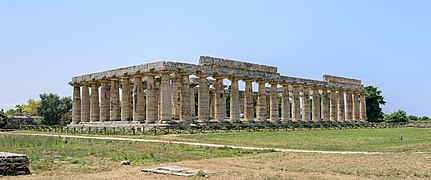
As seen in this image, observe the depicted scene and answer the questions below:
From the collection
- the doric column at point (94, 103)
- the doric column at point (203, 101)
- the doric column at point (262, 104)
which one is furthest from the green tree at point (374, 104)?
the doric column at point (94, 103)

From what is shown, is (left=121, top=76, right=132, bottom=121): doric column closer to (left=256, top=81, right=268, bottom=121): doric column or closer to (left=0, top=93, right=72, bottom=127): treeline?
(left=256, top=81, right=268, bottom=121): doric column

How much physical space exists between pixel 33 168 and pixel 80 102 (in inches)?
1987

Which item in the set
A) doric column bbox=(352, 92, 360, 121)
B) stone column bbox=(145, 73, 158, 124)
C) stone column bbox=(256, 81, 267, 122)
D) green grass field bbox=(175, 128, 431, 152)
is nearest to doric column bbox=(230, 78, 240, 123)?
stone column bbox=(256, 81, 267, 122)

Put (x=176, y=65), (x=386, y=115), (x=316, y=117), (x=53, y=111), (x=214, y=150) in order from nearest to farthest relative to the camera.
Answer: (x=214, y=150) → (x=176, y=65) → (x=316, y=117) → (x=53, y=111) → (x=386, y=115)

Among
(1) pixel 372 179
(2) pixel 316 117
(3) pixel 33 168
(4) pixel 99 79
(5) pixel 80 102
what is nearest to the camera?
(1) pixel 372 179

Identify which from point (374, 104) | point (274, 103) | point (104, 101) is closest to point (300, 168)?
point (104, 101)

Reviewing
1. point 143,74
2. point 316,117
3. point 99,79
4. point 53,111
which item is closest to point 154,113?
point 143,74

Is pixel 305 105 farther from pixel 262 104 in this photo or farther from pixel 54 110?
pixel 54 110

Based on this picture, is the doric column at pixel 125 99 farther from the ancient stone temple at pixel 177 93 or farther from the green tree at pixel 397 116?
the green tree at pixel 397 116

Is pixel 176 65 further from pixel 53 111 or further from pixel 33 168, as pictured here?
pixel 53 111

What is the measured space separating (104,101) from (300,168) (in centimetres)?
4871

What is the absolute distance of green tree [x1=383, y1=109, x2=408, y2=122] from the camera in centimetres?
10162

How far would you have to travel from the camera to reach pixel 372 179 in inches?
618

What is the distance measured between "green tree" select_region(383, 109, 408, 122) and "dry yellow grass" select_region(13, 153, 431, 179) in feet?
278
